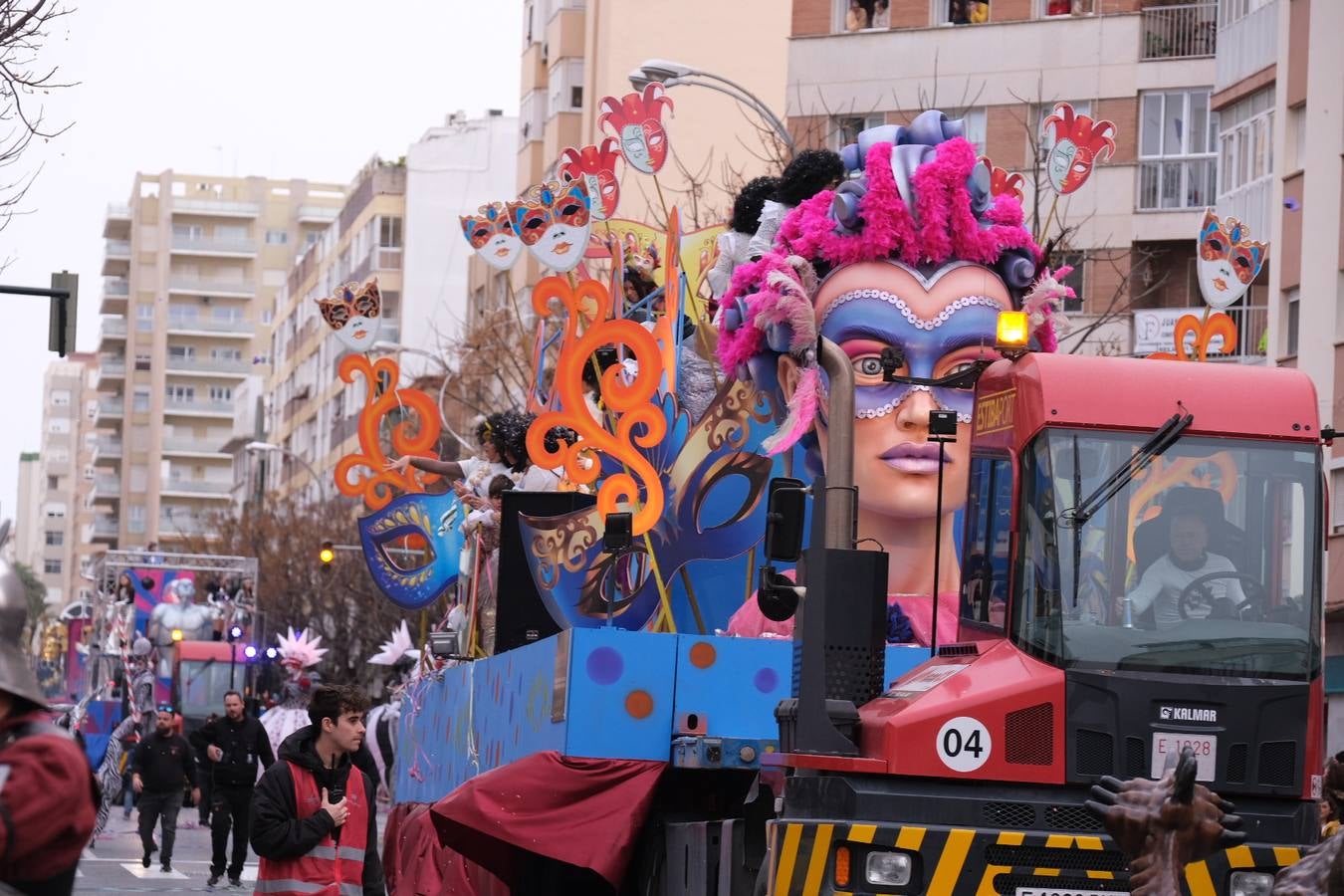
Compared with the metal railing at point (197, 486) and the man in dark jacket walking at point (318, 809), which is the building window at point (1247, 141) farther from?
the metal railing at point (197, 486)

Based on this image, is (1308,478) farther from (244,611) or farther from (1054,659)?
(244,611)

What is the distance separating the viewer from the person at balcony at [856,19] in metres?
50.1

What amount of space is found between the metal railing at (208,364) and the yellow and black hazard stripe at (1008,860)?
14916 centimetres

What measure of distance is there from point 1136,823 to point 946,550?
7.36 meters

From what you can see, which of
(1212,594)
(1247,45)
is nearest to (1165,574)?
(1212,594)

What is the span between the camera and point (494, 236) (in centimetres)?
1814

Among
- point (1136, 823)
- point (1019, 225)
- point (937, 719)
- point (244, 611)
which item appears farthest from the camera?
point (244, 611)

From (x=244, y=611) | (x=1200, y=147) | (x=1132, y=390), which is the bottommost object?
(x=244, y=611)

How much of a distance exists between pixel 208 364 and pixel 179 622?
107 metres

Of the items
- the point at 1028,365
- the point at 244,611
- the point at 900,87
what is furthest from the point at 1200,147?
the point at 1028,365

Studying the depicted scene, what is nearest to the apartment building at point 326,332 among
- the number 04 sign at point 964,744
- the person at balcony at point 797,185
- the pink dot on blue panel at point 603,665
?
the person at balcony at point 797,185

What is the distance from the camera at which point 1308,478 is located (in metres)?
10.8

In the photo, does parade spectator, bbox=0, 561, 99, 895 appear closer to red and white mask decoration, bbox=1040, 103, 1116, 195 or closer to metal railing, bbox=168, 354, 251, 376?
red and white mask decoration, bbox=1040, 103, 1116, 195

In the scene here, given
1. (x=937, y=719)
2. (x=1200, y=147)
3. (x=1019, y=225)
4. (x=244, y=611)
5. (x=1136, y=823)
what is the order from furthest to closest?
(x=244, y=611), (x=1200, y=147), (x=1019, y=225), (x=937, y=719), (x=1136, y=823)
